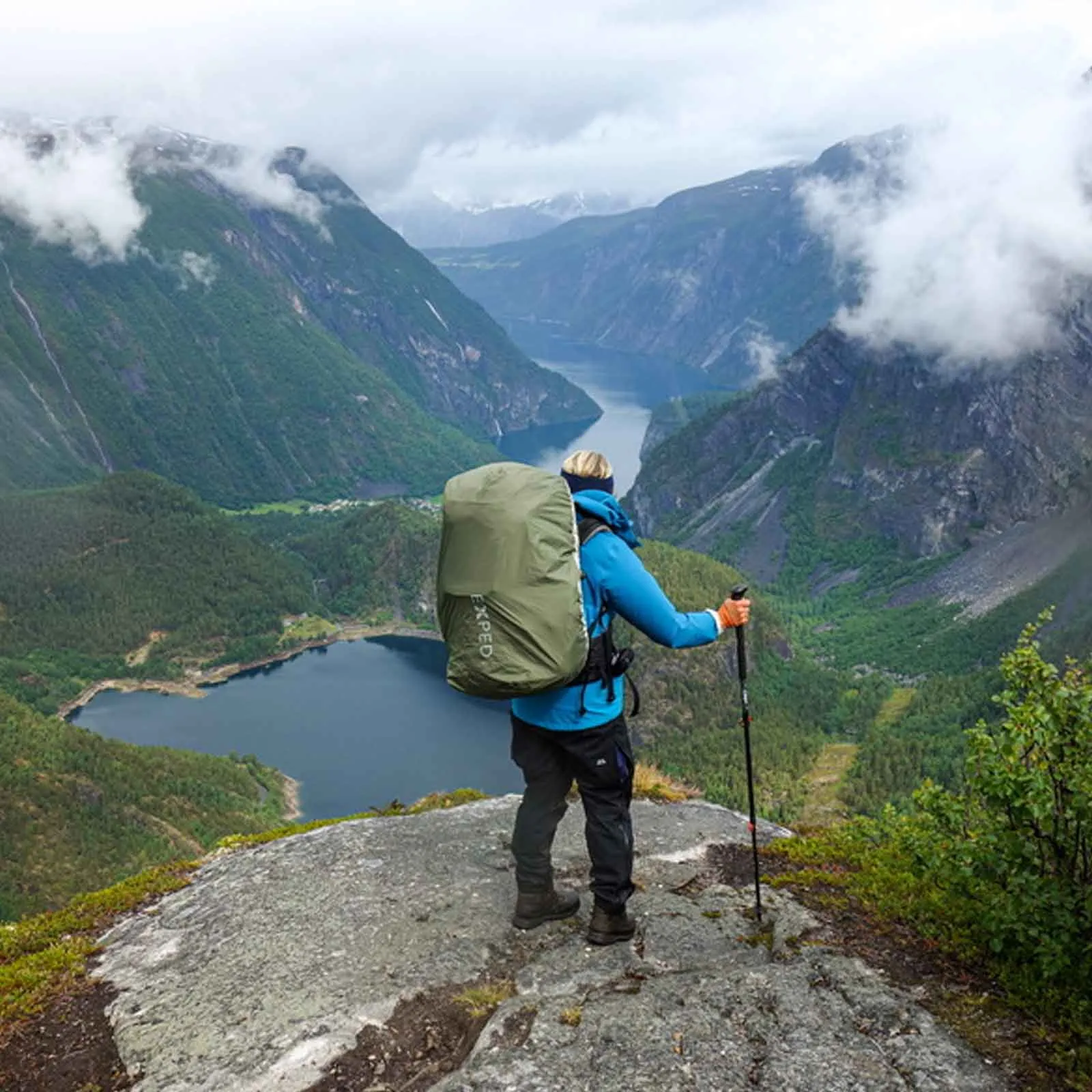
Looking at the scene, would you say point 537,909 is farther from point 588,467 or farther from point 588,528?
point 588,467

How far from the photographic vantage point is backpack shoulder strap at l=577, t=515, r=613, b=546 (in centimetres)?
844

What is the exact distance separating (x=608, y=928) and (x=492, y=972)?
1151mm

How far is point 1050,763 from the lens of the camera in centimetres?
732

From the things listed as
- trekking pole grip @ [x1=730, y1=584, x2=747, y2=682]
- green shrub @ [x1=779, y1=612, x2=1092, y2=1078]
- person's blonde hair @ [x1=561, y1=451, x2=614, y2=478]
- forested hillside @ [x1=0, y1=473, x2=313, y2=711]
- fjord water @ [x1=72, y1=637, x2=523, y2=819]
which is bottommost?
fjord water @ [x1=72, y1=637, x2=523, y2=819]

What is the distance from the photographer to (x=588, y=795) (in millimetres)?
9086

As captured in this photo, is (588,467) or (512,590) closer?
(512,590)

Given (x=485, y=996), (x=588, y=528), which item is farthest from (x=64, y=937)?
(x=588, y=528)

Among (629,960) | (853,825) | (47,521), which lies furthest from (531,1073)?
(47,521)

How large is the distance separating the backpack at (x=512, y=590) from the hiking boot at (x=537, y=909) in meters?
2.68

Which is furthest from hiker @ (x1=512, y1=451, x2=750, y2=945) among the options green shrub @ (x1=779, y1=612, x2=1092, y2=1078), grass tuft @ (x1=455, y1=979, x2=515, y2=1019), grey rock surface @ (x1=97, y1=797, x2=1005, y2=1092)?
green shrub @ (x1=779, y1=612, x2=1092, y2=1078)

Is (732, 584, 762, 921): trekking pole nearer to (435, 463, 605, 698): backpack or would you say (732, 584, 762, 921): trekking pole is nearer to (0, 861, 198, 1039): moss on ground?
(435, 463, 605, 698): backpack

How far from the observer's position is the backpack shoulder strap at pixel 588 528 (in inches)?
332

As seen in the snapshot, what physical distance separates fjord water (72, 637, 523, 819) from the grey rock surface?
84700 mm

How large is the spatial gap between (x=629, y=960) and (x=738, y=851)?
12.2ft
